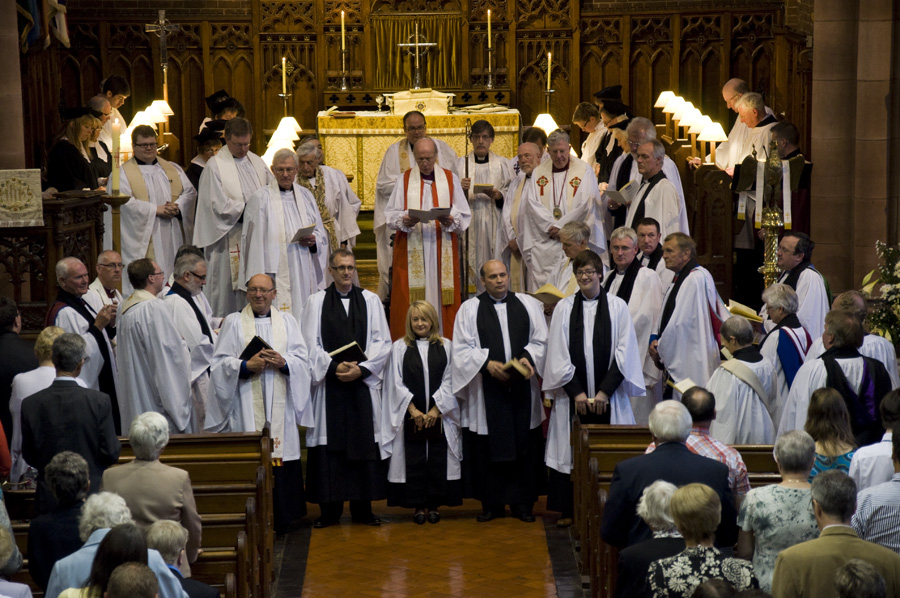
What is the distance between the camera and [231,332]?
843 centimetres

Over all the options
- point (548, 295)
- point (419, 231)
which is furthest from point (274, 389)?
point (419, 231)

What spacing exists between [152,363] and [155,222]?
3404 millimetres

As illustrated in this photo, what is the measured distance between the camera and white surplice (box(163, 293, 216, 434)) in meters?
8.38

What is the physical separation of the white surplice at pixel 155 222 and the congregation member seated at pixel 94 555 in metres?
5.92

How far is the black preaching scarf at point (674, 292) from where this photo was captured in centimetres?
874

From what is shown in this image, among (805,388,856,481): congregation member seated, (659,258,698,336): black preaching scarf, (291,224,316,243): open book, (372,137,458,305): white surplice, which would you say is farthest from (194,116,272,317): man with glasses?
(805,388,856,481): congregation member seated

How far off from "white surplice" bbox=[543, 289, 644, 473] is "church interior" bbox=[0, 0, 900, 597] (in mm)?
619

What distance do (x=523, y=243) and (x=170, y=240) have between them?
3168 millimetres

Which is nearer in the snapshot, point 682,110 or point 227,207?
point 227,207

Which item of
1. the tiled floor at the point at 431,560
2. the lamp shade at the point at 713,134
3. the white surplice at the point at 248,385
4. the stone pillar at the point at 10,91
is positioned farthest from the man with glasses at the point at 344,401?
the lamp shade at the point at 713,134

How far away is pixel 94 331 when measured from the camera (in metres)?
8.30

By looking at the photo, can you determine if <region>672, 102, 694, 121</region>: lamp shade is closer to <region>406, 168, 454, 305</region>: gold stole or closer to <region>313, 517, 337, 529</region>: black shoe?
<region>406, 168, 454, 305</region>: gold stole

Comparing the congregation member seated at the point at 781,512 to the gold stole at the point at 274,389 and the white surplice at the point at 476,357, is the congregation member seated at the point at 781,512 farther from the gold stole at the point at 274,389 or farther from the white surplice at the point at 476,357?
the gold stole at the point at 274,389

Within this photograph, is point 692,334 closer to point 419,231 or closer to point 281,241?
point 419,231
